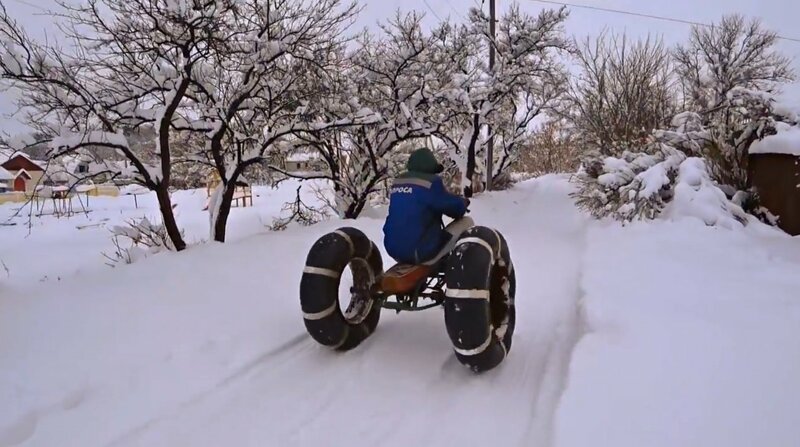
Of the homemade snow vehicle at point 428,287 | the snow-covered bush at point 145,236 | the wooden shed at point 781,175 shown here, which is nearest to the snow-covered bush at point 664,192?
the wooden shed at point 781,175

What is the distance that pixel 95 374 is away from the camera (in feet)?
10.0

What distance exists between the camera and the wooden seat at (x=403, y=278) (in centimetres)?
354

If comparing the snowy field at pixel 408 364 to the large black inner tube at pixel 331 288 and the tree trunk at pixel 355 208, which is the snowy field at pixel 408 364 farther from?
the tree trunk at pixel 355 208

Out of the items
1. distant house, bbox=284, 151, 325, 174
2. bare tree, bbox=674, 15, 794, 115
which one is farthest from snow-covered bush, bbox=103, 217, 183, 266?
bare tree, bbox=674, 15, 794, 115

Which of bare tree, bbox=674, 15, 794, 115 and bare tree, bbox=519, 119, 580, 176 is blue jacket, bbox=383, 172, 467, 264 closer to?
bare tree, bbox=674, 15, 794, 115

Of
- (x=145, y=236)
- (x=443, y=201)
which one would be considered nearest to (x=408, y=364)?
(x=443, y=201)

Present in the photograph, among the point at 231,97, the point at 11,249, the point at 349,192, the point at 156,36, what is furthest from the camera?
the point at 11,249

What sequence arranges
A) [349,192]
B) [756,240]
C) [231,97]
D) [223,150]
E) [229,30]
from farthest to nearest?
[349,192] < [223,150] < [231,97] < [229,30] < [756,240]

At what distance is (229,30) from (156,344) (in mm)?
5998

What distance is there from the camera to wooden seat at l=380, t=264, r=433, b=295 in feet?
11.6

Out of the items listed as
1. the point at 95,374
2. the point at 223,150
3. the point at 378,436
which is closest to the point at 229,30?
the point at 223,150

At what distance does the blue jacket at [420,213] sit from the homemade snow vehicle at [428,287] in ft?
0.36

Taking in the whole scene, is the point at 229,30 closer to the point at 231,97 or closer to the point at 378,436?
the point at 231,97

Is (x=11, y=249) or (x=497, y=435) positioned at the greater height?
(x=497, y=435)
